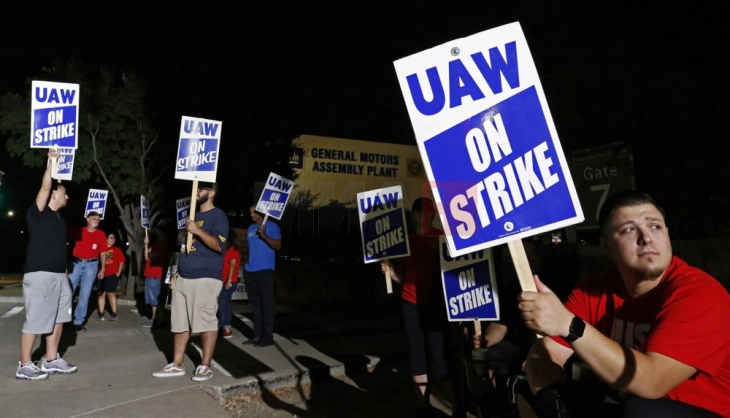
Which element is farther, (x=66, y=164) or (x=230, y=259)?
(x=230, y=259)

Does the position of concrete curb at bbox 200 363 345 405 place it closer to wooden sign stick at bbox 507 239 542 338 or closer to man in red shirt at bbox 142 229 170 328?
wooden sign stick at bbox 507 239 542 338

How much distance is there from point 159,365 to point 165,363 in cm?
13

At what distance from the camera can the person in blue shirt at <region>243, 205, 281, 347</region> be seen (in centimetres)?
818

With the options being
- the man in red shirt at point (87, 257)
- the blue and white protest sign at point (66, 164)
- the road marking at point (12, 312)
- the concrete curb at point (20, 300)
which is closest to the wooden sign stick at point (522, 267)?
the blue and white protest sign at point (66, 164)

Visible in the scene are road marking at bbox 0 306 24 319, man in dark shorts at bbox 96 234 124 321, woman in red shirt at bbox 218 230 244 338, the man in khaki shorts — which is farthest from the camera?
road marking at bbox 0 306 24 319

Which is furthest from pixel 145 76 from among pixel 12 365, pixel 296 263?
pixel 12 365

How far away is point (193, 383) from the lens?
6016mm

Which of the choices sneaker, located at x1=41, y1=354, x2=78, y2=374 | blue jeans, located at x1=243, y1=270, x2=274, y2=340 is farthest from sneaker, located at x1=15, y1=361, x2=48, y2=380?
blue jeans, located at x1=243, y1=270, x2=274, y2=340

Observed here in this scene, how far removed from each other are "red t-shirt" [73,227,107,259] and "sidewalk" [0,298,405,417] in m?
1.19

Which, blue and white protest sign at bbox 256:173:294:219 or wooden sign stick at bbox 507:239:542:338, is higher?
blue and white protest sign at bbox 256:173:294:219

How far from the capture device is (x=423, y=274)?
530 cm

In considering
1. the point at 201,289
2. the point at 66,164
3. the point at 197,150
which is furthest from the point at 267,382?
the point at 66,164

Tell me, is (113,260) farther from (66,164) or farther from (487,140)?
(487,140)

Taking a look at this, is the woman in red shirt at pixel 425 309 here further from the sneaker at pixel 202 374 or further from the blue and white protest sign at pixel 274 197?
the blue and white protest sign at pixel 274 197
